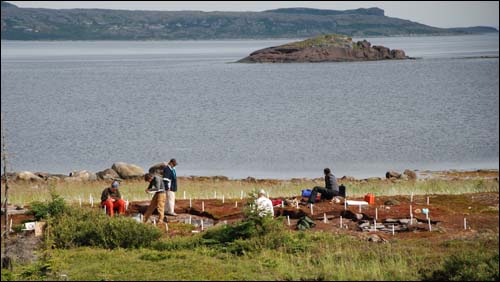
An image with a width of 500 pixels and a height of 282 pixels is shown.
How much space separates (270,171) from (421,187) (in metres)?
15.6

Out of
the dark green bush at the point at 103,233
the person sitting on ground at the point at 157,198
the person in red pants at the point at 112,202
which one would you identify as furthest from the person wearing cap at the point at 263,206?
the person in red pants at the point at 112,202

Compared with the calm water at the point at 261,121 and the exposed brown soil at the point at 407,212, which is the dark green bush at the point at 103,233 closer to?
the exposed brown soil at the point at 407,212

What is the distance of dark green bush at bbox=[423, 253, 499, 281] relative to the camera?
14.4 meters

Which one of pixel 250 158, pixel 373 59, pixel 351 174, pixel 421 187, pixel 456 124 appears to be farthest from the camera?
pixel 373 59

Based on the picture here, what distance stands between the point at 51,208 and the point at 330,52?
6189 inches

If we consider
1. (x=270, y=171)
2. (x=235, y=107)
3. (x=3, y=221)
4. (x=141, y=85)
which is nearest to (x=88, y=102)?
(x=235, y=107)

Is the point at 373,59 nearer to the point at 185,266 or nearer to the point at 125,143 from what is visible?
the point at 125,143

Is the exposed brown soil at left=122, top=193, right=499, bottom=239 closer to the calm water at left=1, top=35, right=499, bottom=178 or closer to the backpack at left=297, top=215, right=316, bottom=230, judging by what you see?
the backpack at left=297, top=215, right=316, bottom=230

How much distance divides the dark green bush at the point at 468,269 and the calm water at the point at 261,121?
30.3 metres

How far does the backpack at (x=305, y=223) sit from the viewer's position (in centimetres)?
2050

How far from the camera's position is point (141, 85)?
12469 centimetres

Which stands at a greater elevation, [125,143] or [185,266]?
[185,266]

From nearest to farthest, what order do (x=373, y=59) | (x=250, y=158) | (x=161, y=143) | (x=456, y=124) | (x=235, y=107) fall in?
(x=250, y=158)
(x=161, y=143)
(x=456, y=124)
(x=235, y=107)
(x=373, y=59)

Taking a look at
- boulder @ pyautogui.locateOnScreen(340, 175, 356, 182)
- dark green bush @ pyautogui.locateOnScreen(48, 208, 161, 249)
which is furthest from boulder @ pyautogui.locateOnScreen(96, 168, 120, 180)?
dark green bush @ pyautogui.locateOnScreen(48, 208, 161, 249)
